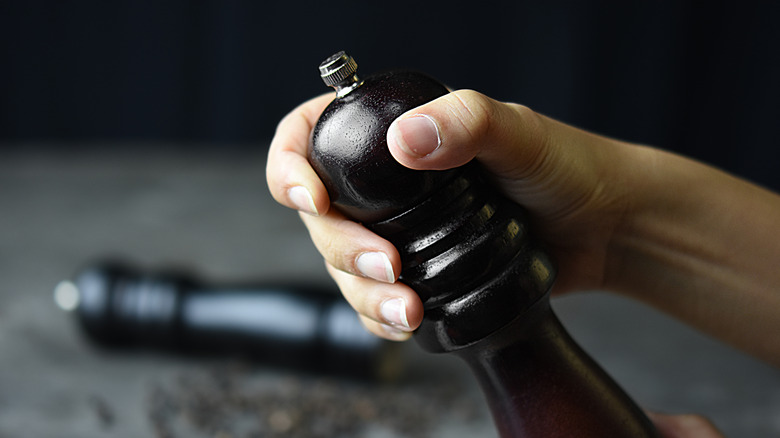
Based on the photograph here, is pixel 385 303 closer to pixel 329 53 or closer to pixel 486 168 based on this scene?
pixel 486 168

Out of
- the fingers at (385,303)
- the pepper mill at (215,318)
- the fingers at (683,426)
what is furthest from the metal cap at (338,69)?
the pepper mill at (215,318)

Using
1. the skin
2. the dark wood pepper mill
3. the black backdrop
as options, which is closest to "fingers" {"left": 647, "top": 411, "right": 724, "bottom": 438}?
the skin

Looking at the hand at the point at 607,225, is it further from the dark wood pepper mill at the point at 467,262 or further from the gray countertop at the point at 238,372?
the gray countertop at the point at 238,372

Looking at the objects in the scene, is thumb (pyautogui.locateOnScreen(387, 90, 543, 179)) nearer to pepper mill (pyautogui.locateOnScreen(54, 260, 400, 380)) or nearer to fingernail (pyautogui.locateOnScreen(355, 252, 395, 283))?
fingernail (pyautogui.locateOnScreen(355, 252, 395, 283))

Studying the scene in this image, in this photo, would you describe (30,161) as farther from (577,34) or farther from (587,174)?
(587,174)

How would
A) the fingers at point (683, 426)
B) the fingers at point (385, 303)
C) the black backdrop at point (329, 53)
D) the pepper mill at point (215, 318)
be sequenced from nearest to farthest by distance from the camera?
1. the fingers at point (385, 303)
2. the fingers at point (683, 426)
3. the pepper mill at point (215, 318)
4. the black backdrop at point (329, 53)

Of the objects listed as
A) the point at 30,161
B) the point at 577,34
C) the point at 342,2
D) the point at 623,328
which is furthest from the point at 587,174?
the point at 30,161
